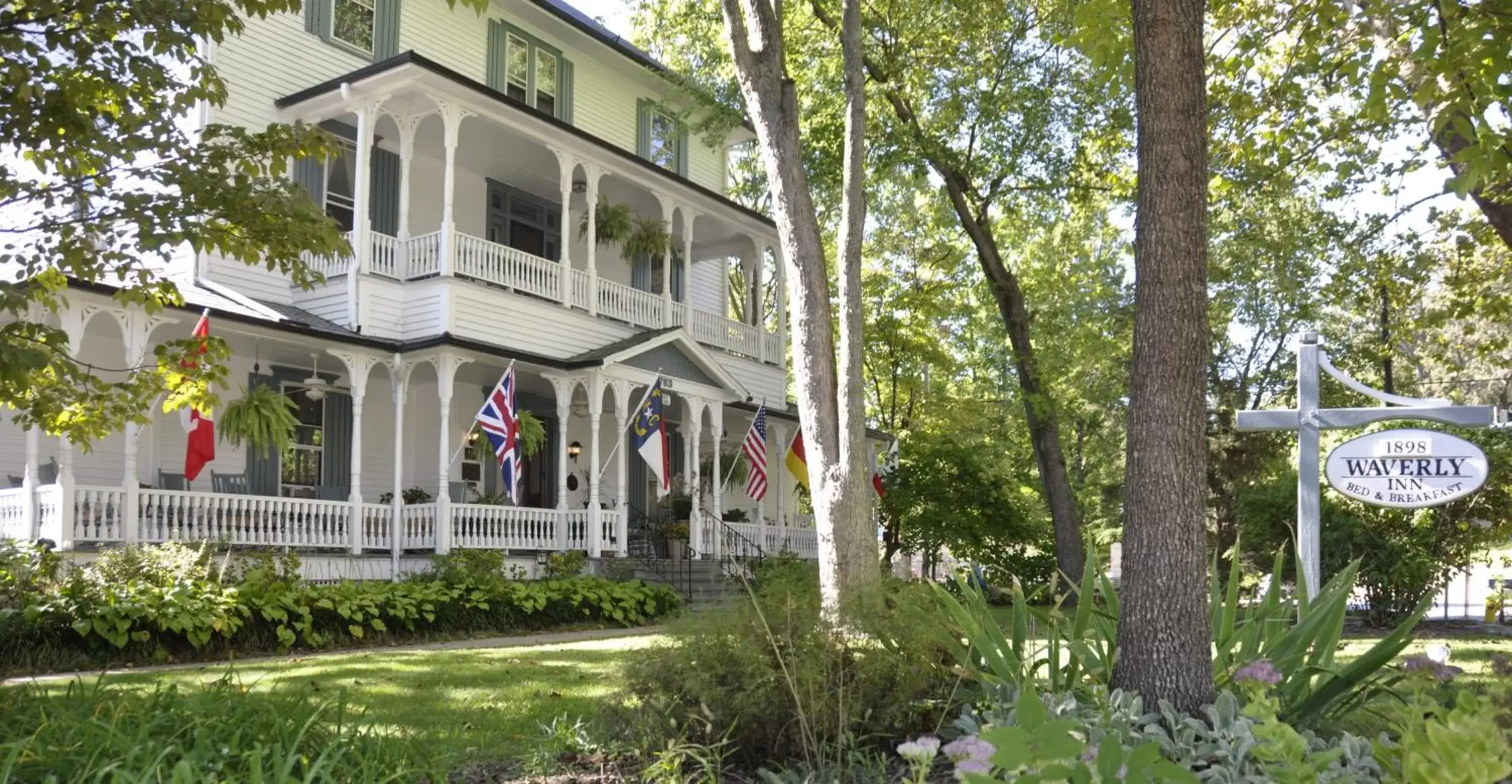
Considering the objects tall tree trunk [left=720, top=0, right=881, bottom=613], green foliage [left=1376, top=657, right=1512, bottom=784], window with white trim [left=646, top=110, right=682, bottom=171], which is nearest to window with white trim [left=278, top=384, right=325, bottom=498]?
window with white trim [left=646, top=110, right=682, bottom=171]

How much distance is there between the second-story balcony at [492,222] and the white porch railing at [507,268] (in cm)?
2

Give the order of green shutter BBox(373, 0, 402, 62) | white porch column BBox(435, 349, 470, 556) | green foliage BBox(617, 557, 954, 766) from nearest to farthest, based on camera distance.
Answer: green foliage BBox(617, 557, 954, 766) → white porch column BBox(435, 349, 470, 556) → green shutter BBox(373, 0, 402, 62)

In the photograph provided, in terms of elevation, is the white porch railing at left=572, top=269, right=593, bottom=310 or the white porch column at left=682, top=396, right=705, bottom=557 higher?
the white porch railing at left=572, top=269, right=593, bottom=310

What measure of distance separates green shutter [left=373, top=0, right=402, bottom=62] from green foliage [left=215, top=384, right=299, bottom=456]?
23.6 ft

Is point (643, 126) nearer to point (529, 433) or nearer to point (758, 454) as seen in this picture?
point (758, 454)

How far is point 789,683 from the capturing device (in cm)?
482

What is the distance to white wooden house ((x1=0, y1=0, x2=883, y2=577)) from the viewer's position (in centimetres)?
1534

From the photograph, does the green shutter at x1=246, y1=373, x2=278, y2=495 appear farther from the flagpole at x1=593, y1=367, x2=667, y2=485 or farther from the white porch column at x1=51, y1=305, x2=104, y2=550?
the flagpole at x1=593, y1=367, x2=667, y2=485

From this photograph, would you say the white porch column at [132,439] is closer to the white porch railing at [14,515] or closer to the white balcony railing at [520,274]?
the white porch railing at [14,515]

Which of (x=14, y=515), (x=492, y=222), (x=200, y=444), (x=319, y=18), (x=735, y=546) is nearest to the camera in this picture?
(x=200, y=444)

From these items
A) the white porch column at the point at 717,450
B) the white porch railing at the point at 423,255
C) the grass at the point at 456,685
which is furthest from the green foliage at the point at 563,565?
the grass at the point at 456,685

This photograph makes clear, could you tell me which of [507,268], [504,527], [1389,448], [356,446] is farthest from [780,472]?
[1389,448]

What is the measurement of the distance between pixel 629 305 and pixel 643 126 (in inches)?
213

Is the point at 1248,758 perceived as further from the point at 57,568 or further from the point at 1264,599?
the point at 57,568
